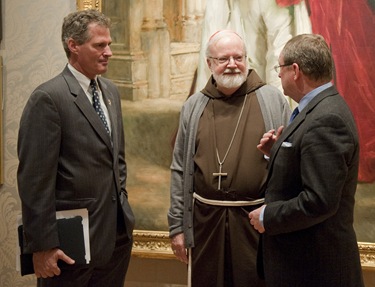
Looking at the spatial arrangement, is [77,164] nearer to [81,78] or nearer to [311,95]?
[81,78]

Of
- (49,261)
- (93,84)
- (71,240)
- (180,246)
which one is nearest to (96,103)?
(93,84)

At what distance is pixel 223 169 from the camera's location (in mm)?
2992

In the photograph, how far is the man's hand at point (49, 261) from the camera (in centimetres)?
255

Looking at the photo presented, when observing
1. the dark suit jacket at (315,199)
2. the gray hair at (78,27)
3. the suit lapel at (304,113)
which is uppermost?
the gray hair at (78,27)

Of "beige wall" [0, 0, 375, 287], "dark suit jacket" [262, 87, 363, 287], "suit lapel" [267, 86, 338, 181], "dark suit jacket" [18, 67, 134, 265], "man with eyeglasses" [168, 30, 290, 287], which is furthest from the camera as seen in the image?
"beige wall" [0, 0, 375, 287]

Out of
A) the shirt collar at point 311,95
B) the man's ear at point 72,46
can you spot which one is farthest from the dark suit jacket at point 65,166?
the shirt collar at point 311,95

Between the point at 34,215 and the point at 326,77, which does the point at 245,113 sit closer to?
the point at 326,77

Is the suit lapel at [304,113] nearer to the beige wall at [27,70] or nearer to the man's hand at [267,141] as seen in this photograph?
the man's hand at [267,141]

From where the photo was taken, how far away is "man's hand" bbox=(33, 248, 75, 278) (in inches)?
100

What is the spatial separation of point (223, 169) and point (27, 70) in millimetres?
1524

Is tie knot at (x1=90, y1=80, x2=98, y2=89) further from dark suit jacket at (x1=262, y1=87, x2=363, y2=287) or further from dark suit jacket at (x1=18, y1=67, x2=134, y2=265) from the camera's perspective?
dark suit jacket at (x1=262, y1=87, x2=363, y2=287)

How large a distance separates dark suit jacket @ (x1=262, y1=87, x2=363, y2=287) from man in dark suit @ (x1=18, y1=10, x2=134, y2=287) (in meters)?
0.73

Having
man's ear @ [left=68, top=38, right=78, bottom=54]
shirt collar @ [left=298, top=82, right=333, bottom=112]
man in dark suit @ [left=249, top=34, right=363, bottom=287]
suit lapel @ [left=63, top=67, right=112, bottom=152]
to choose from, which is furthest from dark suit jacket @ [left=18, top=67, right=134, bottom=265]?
shirt collar @ [left=298, top=82, right=333, bottom=112]

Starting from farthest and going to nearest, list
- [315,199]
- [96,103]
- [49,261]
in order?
[96,103], [49,261], [315,199]
